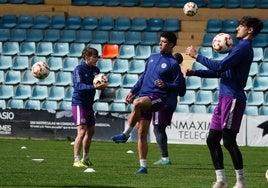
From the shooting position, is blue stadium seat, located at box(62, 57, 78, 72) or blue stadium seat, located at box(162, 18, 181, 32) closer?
blue stadium seat, located at box(62, 57, 78, 72)

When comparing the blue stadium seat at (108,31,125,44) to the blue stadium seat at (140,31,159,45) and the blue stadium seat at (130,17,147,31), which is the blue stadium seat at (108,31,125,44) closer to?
the blue stadium seat at (130,17,147,31)

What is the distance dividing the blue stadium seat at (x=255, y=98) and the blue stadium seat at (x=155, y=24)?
4846 millimetres

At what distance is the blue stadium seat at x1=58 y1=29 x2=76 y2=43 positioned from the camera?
1266 inches

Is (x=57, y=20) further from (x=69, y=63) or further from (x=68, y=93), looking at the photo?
(x=68, y=93)

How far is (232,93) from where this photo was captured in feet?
38.5

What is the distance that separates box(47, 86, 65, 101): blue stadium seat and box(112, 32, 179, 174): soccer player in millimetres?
Answer: 15196

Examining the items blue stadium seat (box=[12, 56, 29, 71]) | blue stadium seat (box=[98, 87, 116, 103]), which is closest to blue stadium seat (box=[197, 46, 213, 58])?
blue stadium seat (box=[98, 87, 116, 103])

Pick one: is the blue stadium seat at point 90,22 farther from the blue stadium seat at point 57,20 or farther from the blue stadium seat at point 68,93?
the blue stadium seat at point 68,93

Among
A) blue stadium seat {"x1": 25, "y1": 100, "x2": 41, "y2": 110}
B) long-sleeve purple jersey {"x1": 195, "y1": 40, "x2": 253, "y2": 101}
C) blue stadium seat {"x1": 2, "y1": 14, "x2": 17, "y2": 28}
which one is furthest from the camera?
blue stadium seat {"x1": 2, "y1": 14, "x2": 17, "y2": 28}

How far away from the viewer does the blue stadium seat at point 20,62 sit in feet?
103

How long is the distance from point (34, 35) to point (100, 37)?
8.08 ft

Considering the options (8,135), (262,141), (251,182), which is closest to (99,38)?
(8,135)

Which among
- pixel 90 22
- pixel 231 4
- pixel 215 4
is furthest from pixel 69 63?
pixel 231 4

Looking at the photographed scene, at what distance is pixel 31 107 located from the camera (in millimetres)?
29812
